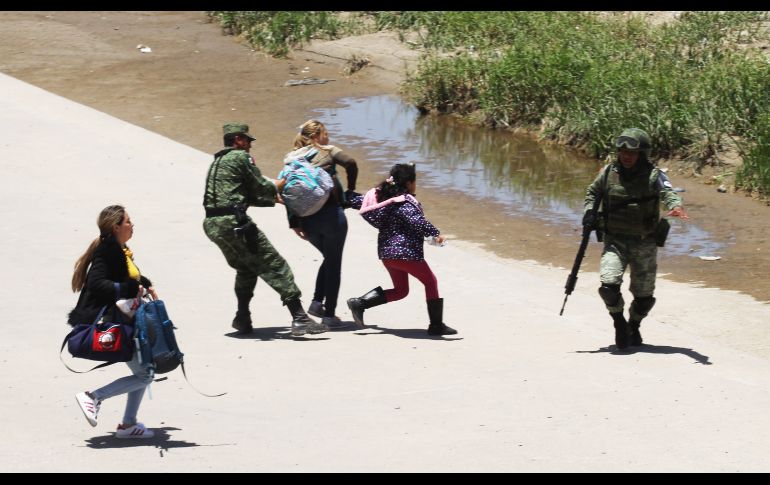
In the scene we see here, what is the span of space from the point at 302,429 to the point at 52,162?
8574 millimetres

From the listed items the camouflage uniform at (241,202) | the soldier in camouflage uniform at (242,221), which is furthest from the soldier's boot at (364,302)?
the camouflage uniform at (241,202)

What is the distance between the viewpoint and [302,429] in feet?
25.0

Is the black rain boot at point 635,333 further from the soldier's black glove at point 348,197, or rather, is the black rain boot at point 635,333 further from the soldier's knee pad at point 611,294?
the soldier's black glove at point 348,197

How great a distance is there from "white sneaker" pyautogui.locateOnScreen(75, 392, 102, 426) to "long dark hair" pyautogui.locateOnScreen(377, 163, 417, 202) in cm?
326

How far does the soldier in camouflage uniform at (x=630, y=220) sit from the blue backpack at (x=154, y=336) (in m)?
3.47

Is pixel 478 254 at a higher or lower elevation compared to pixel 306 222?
lower

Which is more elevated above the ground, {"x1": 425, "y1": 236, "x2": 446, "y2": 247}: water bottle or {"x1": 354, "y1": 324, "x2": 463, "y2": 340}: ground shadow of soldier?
{"x1": 425, "y1": 236, "x2": 446, "y2": 247}: water bottle

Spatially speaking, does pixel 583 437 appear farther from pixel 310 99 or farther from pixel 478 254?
pixel 310 99

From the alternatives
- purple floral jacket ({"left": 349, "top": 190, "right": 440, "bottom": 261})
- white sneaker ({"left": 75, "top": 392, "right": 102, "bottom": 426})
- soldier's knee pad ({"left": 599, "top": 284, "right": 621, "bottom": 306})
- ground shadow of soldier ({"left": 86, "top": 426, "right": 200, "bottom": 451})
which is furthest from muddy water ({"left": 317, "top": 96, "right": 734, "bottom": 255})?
white sneaker ({"left": 75, "top": 392, "right": 102, "bottom": 426})

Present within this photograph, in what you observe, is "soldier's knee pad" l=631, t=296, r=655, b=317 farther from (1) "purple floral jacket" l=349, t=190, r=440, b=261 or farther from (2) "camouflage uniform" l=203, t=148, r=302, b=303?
(2) "camouflage uniform" l=203, t=148, r=302, b=303

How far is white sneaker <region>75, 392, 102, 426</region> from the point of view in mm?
7156

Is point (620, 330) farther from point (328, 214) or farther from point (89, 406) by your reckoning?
point (89, 406)
